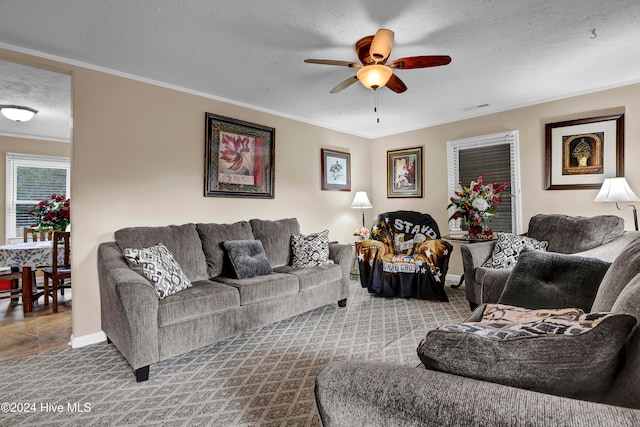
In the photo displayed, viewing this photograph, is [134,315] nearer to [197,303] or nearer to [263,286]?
[197,303]

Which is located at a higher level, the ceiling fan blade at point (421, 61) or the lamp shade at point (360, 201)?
the ceiling fan blade at point (421, 61)

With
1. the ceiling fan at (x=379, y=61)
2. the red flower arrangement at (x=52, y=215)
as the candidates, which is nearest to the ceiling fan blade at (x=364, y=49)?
the ceiling fan at (x=379, y=61)

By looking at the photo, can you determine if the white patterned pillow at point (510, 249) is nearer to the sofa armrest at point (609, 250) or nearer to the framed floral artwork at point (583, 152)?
the sofa armrest at point (609, 250)

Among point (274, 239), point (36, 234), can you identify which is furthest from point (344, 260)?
point (36, 234)

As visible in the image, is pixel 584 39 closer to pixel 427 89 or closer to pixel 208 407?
pixel 427 89

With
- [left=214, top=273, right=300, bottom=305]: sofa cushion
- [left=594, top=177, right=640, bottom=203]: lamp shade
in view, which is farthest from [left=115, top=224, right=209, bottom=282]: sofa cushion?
[left=594, top=177, right=640, bottom=203]: lamp shade

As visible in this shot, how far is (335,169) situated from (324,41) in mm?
2771

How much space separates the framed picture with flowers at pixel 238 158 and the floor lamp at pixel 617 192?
11.9 feet

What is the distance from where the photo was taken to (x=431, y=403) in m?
0.66

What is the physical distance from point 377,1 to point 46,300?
4747mm

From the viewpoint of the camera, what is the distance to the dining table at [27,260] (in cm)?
356

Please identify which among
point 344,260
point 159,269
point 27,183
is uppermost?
point 27,183

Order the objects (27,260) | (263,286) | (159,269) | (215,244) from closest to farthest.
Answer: (159,269), (263,286), (215,244), (27,260)

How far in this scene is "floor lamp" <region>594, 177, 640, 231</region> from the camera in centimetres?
318
